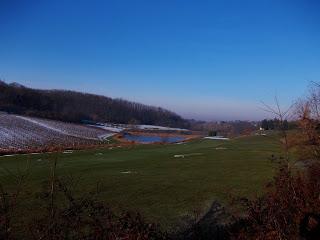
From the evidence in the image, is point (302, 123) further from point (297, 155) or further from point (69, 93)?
point (69, 93)

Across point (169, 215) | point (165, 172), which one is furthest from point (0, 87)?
point (169, 215)

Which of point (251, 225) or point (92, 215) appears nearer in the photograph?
point (92, 215)

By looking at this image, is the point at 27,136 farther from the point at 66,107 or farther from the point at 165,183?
the point at 66,107

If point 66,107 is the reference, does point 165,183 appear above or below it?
below

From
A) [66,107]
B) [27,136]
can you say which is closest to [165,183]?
[27,136]

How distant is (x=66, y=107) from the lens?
150 meters

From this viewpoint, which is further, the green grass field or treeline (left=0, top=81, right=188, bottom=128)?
treeline (left=0, top=81, right=188, bottom=128)

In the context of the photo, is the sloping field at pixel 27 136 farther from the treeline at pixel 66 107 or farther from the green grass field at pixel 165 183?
the treeline at pixel 66 107

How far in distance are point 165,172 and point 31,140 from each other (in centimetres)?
2844

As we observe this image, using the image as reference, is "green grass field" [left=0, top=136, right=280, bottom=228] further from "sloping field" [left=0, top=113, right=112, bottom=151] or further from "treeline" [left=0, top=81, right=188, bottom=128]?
"treeline" [left=0, top=81, right=188, bottom=128]

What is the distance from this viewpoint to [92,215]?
7.37 metres

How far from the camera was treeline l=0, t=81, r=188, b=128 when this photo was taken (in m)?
102

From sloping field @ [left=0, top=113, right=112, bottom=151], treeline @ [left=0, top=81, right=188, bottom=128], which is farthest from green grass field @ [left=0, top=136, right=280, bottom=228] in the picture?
treeline @ [left=0, top=81, right=188, bottom=128]

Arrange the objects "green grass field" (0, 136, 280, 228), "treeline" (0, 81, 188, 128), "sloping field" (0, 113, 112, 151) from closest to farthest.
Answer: "green grass field" (0, 136, 280, 228) < "sloping field" (0, 113, 112, 151) < "treeline" (0, 81, 188, 128)
